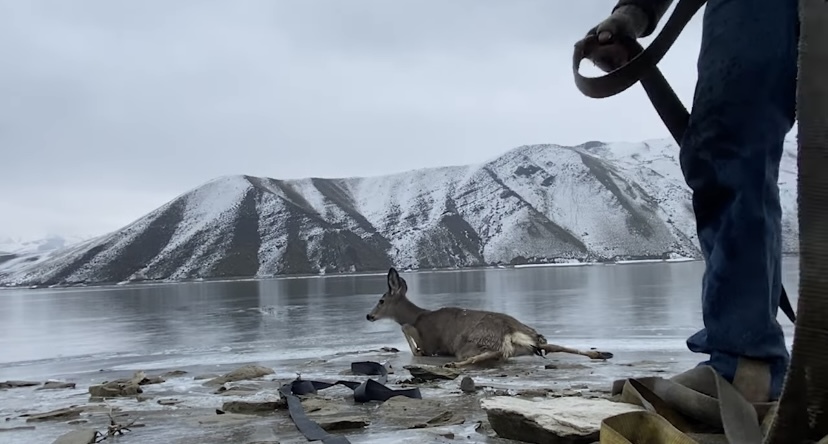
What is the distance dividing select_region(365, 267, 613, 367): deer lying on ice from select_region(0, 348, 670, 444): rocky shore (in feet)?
1.48

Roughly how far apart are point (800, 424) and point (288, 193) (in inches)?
5737

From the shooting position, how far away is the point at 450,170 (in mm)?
164000

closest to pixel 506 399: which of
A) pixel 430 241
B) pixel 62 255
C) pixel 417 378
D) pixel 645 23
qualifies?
pixel 645 23

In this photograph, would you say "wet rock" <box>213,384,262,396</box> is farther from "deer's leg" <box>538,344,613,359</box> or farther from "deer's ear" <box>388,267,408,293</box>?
"deer's ear" <box>388,267,408,293</box>

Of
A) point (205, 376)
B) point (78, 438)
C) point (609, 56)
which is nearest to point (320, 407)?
point (78, 438)

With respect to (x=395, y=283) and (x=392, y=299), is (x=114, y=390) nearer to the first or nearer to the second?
(x=392, y=299)

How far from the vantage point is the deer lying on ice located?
6.98 m

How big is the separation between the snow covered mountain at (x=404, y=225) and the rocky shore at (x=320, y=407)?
99836 millimetres

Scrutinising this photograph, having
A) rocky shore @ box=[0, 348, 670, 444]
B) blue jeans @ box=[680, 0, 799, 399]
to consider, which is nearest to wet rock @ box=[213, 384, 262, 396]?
rocky shore @ box=[0, 348, 670, 444]

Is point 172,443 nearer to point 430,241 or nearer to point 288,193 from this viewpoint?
point 430,241

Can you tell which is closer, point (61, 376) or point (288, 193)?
point (61, 376)

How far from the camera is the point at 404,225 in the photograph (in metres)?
135

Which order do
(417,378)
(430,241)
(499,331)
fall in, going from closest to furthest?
(417,378)
(499,331)
(430,241)

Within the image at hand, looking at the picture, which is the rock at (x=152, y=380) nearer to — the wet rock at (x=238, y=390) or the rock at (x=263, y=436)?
the wet rock at (x=238, y=390)
